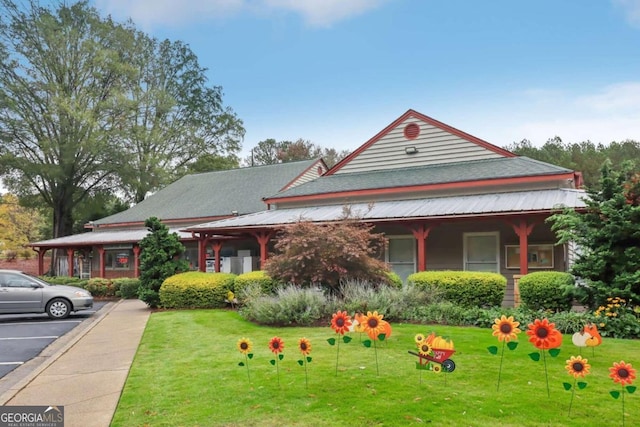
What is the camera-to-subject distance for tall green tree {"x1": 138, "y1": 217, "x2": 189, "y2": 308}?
1661 cm

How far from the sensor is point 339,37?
2088cm

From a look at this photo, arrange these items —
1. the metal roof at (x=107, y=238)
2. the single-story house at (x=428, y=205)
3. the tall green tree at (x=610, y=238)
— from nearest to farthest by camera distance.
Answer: the tall green tree at (x=610, y=238) < the single-story house at (x=428, y=205) < the metal roof at (x=107, y=238)

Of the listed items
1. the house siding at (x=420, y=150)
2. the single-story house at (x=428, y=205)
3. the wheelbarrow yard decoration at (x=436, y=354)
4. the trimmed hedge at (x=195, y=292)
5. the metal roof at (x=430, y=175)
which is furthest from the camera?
the house siding at (x=420, y=150)

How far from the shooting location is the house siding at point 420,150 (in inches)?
779

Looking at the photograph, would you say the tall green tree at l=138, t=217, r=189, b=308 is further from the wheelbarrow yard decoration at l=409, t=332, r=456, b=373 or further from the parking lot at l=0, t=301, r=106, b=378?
the wheelbarrow yard decoration at l=409, t=332, r=456, b=373

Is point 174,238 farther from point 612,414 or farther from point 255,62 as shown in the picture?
point 612,414

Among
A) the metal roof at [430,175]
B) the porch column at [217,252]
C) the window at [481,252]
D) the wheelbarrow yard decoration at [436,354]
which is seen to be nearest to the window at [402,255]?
the window at [481,252]

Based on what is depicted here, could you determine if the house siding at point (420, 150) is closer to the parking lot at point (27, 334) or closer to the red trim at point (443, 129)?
the red trim at point (443, 129)

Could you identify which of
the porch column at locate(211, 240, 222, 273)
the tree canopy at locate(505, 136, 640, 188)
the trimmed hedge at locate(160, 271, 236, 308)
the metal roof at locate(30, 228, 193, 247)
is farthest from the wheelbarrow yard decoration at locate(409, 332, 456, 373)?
the tree canopy at locate(505, 136, 640, 188)

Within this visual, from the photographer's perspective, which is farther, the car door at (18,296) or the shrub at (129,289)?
the shrub at (129,289)

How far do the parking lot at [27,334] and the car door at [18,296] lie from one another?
380 millimetres

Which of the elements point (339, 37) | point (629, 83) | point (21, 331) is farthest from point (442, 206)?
point (21, 331)

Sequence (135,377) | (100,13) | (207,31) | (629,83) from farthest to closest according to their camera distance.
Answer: (100,13) < (207,31) < (629,83) < (135,377)

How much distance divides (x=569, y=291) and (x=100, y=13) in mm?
40675
